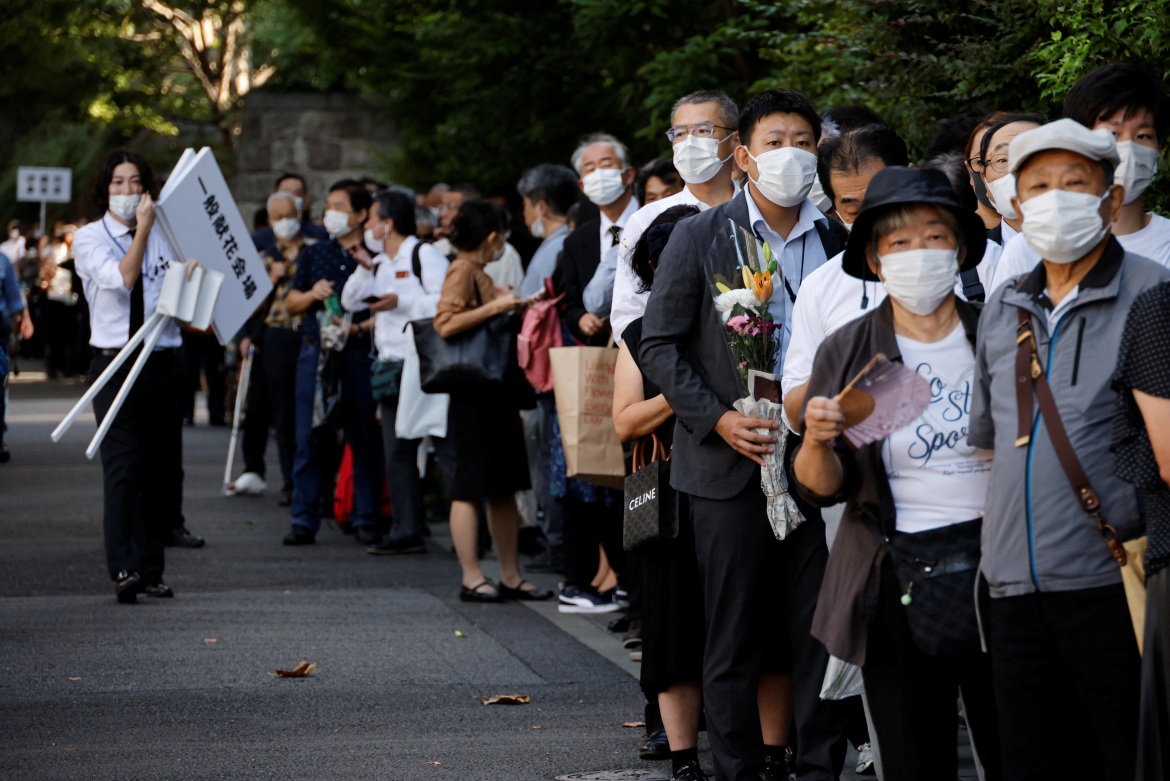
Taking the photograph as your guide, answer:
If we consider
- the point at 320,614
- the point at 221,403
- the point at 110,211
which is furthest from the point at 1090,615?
the point at 221,403

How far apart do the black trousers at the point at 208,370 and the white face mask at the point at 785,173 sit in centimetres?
1373

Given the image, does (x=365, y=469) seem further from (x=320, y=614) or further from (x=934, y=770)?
(x=934, y=770)

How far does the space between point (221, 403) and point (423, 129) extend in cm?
461

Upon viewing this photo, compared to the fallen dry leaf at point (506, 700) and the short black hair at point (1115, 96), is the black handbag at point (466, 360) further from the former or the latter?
the short black hair at point (1115, 96)

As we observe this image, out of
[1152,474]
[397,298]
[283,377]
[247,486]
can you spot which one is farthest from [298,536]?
[1152,474]

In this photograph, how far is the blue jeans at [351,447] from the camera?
11508mm

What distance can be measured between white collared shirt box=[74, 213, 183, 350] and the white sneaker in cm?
534

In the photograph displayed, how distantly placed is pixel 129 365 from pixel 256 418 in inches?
200

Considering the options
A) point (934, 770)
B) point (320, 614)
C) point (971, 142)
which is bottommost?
point (320, 614)

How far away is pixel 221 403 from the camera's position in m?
21.7

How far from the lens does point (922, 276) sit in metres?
4.16

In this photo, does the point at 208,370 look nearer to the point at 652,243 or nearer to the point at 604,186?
the point at 604,186

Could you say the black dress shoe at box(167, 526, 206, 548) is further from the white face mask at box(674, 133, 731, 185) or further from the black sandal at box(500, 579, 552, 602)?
the white face mask at box(674, 133, 731, 185)

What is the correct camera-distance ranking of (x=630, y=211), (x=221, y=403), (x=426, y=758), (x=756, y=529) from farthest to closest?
(x=221, y=403), (x=630, y=211), (x=426, y=758), (x=756, y=529)
